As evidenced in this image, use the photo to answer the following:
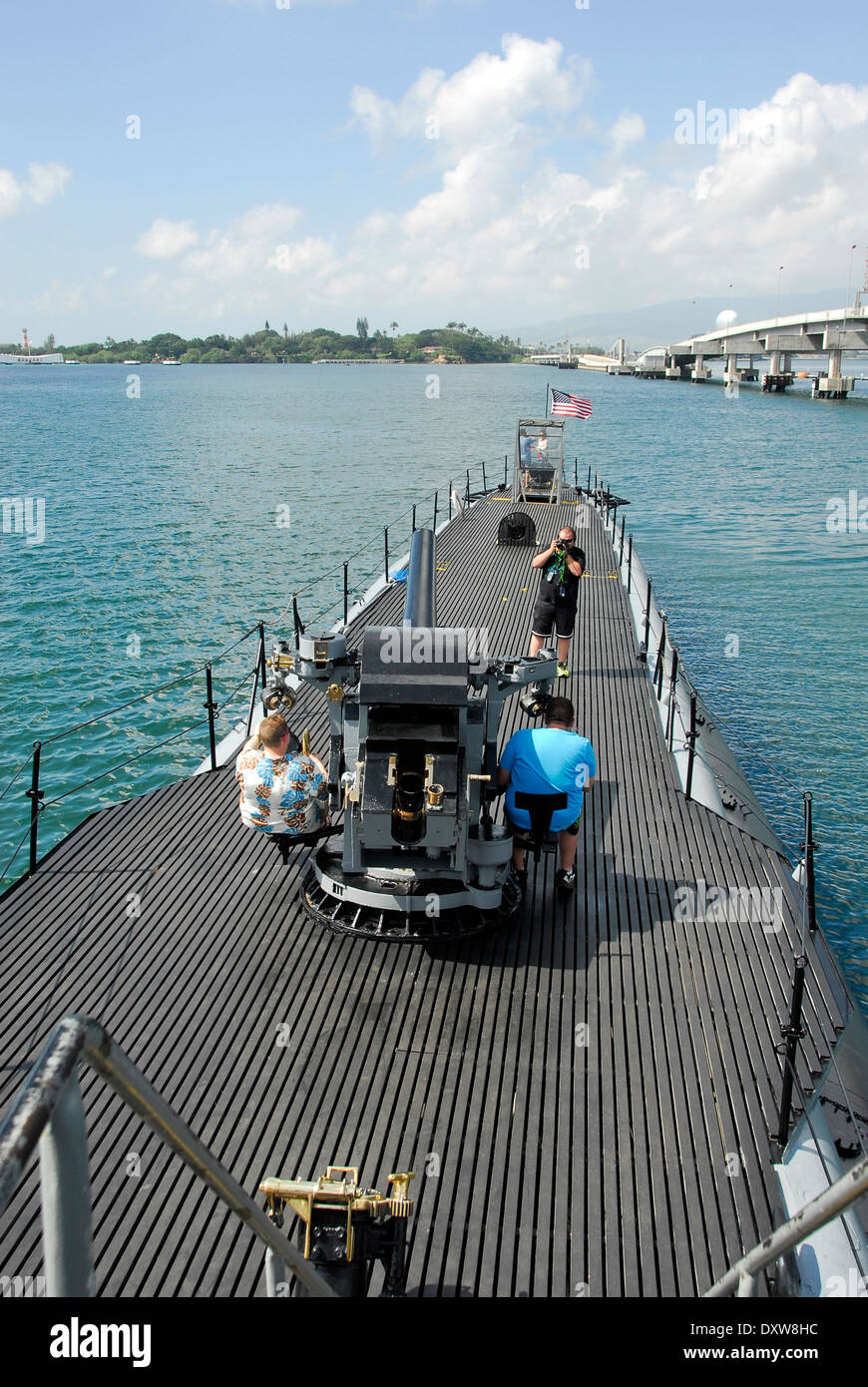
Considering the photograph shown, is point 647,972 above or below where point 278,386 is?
below

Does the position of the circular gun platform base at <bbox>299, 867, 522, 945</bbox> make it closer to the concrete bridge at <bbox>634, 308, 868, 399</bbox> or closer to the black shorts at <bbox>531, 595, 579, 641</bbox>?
the black shorts at <bbox>531, 595, 579, 641</bbox>

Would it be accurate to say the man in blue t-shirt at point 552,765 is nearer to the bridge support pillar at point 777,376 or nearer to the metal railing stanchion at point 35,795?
the metal railing stanchion at point 35,795

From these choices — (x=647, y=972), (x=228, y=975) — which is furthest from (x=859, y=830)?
(x=228, y=975)

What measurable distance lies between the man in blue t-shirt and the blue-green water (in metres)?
5.77

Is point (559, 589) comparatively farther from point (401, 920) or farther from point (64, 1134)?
point (64, 1134)

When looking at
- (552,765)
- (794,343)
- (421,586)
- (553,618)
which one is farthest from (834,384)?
(552,765)

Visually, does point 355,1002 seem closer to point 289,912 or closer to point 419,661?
point 289,912

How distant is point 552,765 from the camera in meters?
7.62

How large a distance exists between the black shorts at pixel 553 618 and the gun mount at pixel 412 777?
14.5ft

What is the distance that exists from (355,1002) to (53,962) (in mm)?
2321

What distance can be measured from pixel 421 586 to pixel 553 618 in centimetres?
368

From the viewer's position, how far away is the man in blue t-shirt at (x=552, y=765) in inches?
300

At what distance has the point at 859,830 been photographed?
1487cm

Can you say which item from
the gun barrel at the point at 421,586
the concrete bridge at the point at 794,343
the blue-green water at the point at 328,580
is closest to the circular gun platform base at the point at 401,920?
the gun barrel at the point at 421,586
